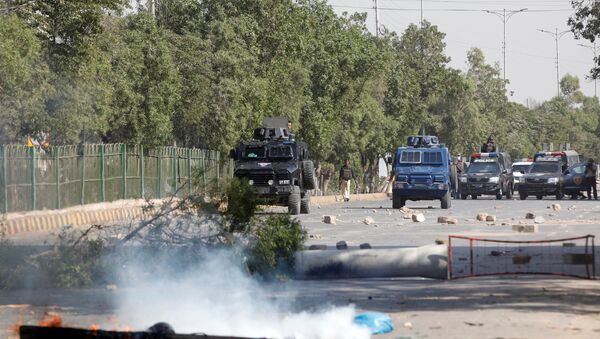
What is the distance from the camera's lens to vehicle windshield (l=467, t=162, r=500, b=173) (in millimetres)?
63719

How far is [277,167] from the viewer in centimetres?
4041

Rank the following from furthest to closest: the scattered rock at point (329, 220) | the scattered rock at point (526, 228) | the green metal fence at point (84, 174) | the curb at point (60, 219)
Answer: the scattered rock at point (329, 220), the green metal fence at point (84, 174), the curb at point (60, 219), the scattered rock at point (526, 228)

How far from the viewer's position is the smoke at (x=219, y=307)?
11320mm

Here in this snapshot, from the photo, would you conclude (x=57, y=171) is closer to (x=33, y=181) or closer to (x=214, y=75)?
(x=33, y=181)

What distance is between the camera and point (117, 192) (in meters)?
42.0

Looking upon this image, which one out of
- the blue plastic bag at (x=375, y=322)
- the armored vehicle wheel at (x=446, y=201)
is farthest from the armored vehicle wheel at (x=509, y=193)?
the blue plastic bag at (x=375, y=322)

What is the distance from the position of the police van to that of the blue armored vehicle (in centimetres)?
1556

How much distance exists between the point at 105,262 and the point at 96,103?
25.2 meters

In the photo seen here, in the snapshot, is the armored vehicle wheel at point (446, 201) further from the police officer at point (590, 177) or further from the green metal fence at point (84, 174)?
the police officer at point (590, 177)

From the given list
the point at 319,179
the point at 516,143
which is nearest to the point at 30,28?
the point at 319,179

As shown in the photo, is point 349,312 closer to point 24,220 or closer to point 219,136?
point 24,220

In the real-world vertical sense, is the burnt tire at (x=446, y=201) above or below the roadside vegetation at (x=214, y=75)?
below

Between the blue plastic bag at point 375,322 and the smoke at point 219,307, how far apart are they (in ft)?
0.39

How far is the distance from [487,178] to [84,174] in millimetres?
29140
